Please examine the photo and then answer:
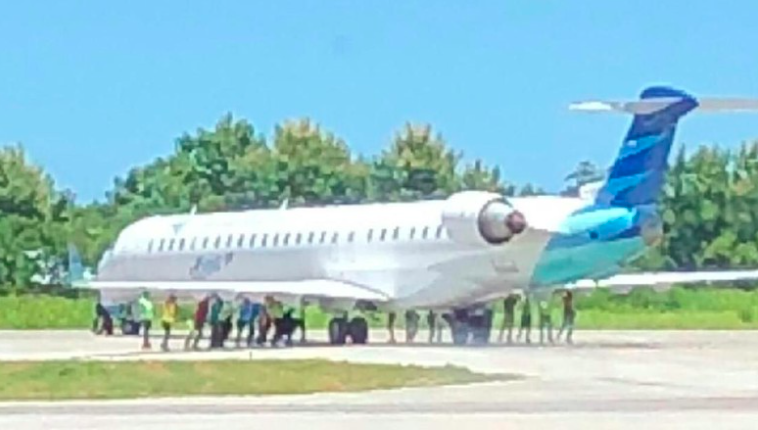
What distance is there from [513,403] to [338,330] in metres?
27.7

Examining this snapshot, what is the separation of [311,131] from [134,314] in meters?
66.8

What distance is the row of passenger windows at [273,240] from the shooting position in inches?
2197

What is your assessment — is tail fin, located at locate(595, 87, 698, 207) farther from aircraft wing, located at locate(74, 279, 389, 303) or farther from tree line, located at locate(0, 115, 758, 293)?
tree line, located at locate(0, 115, 758, 293)

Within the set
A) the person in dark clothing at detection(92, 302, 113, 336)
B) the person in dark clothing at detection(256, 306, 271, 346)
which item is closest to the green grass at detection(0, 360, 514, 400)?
the person in dark clothing at detection(256, 306, 271, 346)

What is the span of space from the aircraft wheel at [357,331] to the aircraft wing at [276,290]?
3.04 feet

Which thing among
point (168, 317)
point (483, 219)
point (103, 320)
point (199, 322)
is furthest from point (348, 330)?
point (103, 320)

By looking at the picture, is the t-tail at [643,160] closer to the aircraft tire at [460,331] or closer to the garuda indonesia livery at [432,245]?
the garuda indonesia livery at [432,245]

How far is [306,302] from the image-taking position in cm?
5628

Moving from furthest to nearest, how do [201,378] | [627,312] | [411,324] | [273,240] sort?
[627,312]
[273,240]
[411,324]
[201,378]

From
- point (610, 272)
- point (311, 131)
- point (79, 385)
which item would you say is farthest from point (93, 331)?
point (311, 131)

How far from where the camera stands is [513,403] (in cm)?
2797

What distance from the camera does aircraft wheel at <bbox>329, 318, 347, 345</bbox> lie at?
5538cm

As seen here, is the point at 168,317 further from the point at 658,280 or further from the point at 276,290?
the point at 658,280

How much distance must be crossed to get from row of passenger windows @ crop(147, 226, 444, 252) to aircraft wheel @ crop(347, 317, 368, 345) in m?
2.40
